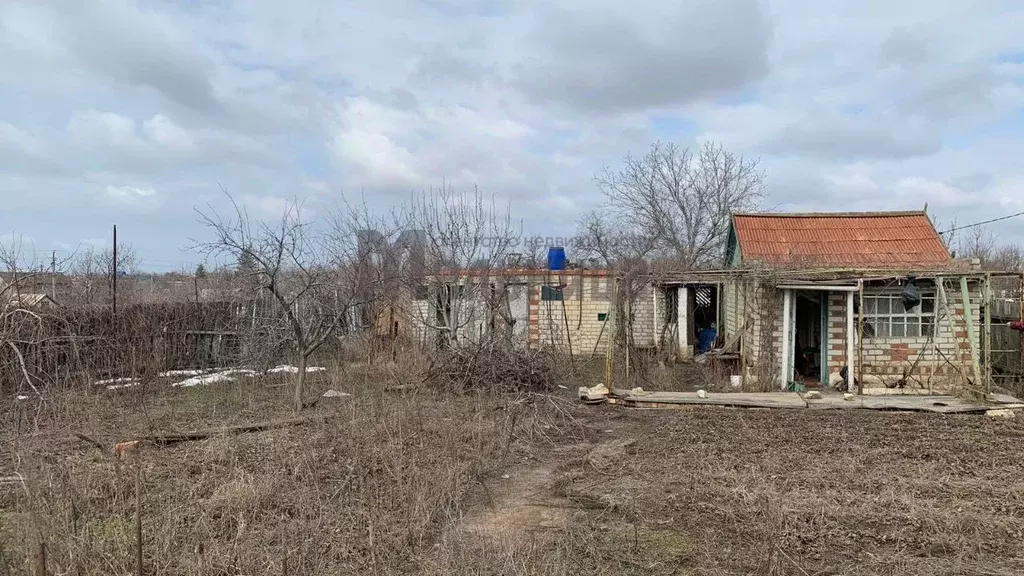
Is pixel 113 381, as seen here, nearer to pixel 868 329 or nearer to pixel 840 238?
pixel 868 329

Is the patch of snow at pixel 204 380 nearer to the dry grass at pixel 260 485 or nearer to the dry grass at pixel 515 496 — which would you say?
the dry grass at pixel 260 485

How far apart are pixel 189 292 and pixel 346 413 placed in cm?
996

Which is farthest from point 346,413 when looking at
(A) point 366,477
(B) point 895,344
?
(B) point 895,344

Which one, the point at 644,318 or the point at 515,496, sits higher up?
the point at 644,318

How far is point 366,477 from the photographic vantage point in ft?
18.0

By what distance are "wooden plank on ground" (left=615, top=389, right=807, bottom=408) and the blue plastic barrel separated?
7306mm

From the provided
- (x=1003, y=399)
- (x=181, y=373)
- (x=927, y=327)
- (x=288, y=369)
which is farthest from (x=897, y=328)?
(x=181, y=373)

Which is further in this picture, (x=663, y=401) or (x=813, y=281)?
(x=813, y=281)

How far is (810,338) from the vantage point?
13391 mm

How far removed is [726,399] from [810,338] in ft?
16.4

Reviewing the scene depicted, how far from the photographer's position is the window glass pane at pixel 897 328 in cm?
1084

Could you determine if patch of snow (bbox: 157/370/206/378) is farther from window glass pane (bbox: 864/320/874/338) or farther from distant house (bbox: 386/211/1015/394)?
window glass pane (bbox: 864/320/874/338)

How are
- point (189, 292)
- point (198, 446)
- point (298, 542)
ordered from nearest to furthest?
point (298, 542) → point (198, 446) → point (189, 292)

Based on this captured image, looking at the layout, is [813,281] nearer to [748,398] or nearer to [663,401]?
[748,398]
